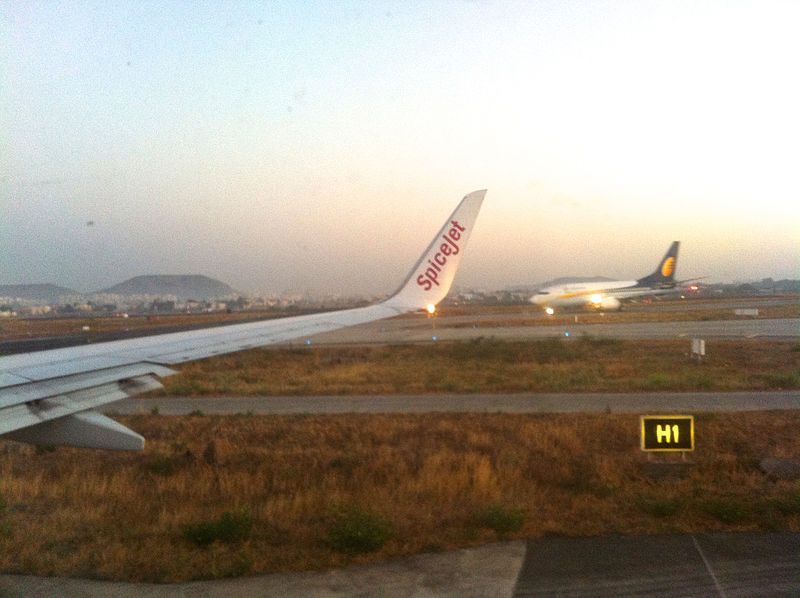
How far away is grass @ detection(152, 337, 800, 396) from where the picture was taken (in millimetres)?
21078

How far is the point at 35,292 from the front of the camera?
94.8 ft

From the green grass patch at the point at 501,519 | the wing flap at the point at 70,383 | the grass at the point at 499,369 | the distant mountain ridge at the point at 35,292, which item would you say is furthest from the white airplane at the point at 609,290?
the wing flap at the point at 70,383

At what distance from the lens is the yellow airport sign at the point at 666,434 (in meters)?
9.76

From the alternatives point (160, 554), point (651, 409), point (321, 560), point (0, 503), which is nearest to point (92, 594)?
point (160, 554)

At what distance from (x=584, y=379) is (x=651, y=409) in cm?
600

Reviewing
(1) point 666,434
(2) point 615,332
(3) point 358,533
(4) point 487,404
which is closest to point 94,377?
(3) point 358,533

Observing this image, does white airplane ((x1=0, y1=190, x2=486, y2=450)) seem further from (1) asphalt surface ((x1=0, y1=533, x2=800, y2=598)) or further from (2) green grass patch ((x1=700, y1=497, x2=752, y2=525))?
(2) green grass patch ((x1=700, y1=497, x2=752, y2=525))

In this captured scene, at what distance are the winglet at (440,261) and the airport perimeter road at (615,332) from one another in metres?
26.1

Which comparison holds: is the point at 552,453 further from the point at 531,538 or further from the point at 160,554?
the point at 160,554

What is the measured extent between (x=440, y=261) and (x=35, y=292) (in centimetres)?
2453

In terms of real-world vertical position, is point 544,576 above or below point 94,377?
below

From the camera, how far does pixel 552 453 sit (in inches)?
454

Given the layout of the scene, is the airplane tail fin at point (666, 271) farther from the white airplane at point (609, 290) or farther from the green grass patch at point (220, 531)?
the green grass patch at point (220, 531)

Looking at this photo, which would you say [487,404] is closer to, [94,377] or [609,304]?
[94,377]
